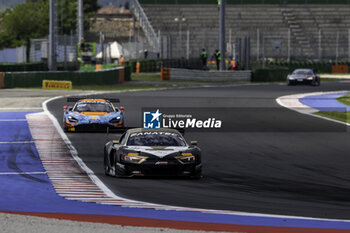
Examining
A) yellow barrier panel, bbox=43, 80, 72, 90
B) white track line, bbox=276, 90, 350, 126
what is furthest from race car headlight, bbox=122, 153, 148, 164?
yellow barrier panel, bbox=43, 80, 72, 90

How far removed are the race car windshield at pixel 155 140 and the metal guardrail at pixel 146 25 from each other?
5596 centimetres

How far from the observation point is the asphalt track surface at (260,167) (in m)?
12.3

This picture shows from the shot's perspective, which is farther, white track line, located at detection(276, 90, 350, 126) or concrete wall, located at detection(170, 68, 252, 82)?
concrete wall, located at detection(170, 68, 252, 82)

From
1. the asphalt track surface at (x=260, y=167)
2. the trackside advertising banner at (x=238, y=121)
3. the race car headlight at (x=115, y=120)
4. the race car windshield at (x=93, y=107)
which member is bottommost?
the trackside advertising banner at (x=238, y=121)

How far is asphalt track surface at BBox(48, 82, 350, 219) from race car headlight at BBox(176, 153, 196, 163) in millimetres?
375

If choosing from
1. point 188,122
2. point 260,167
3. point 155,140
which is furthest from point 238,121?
point 155,140

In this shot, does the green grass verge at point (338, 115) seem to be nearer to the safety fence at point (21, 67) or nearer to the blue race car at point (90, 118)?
the blue race car at point (90, 118)

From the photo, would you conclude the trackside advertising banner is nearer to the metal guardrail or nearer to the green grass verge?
the green grass verge

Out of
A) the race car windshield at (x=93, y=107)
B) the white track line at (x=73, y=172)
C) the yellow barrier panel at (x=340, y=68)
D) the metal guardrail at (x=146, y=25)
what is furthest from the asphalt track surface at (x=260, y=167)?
the yellow barrier panel at (x=340, y=68)

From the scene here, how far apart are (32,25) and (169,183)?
256 ft

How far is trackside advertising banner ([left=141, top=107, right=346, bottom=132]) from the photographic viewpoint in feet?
84.4

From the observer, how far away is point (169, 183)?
14.6 meters

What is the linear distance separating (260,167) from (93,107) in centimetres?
933

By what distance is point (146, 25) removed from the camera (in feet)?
262
